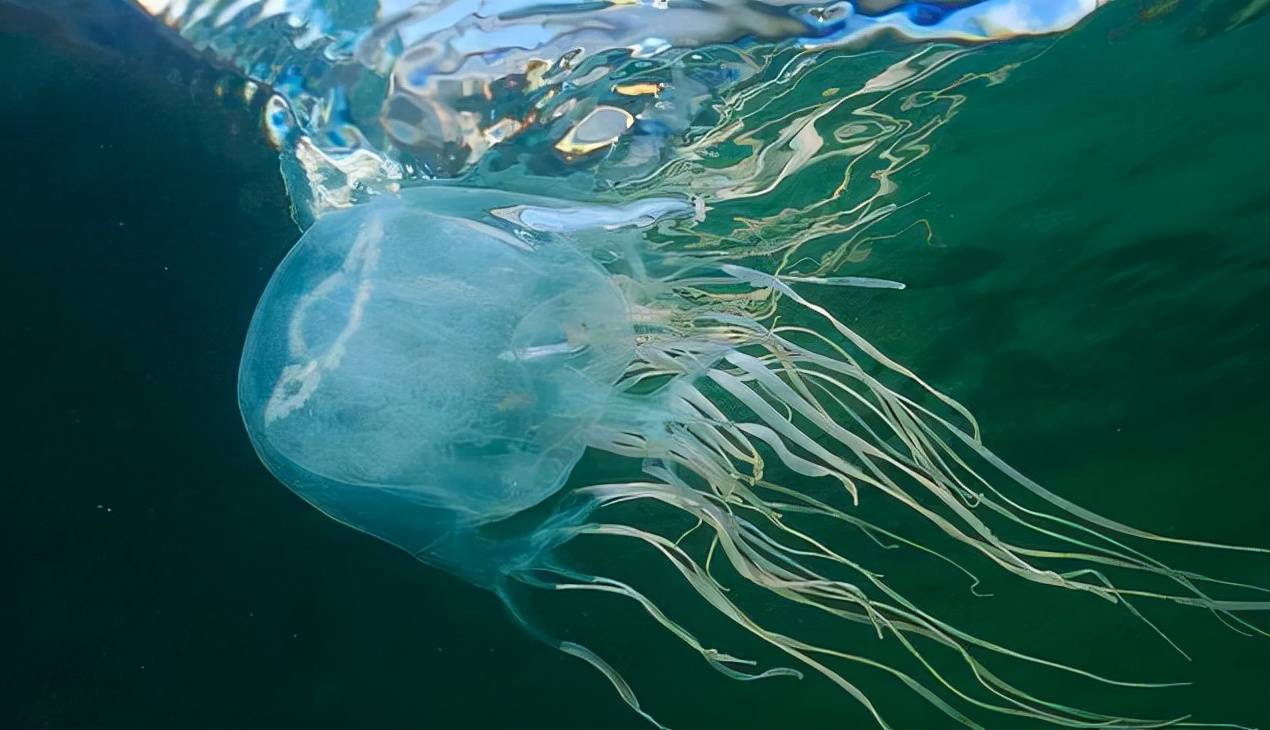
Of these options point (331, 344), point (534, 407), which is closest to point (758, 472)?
point (534, 407)

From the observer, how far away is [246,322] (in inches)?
220

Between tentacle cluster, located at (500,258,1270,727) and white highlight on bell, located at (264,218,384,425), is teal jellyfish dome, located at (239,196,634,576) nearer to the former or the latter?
white highlight on bell, located at (264,218,384,425)

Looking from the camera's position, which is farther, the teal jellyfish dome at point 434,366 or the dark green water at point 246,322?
the dark green water at point 246,322

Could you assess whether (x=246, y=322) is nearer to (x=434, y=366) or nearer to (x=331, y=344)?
(x=331, y=344)

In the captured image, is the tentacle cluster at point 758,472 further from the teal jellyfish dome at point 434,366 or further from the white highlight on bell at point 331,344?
the white highlight on bell at point 331,344

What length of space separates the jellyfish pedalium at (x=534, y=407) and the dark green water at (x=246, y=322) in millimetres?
1715

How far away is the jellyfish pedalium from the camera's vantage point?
2.67 metres

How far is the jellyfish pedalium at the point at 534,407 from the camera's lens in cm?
267

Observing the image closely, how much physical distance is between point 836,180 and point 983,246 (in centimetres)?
205

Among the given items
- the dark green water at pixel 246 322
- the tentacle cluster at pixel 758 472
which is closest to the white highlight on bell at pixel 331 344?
the tentacle cluster at pixel 758 472

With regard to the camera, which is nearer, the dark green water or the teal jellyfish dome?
the teal jellyfish dome

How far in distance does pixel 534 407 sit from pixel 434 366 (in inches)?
13.8

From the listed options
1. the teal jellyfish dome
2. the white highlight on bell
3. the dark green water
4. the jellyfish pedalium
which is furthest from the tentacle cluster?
the dark green water

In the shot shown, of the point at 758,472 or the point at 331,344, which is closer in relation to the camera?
the point at 331,344
